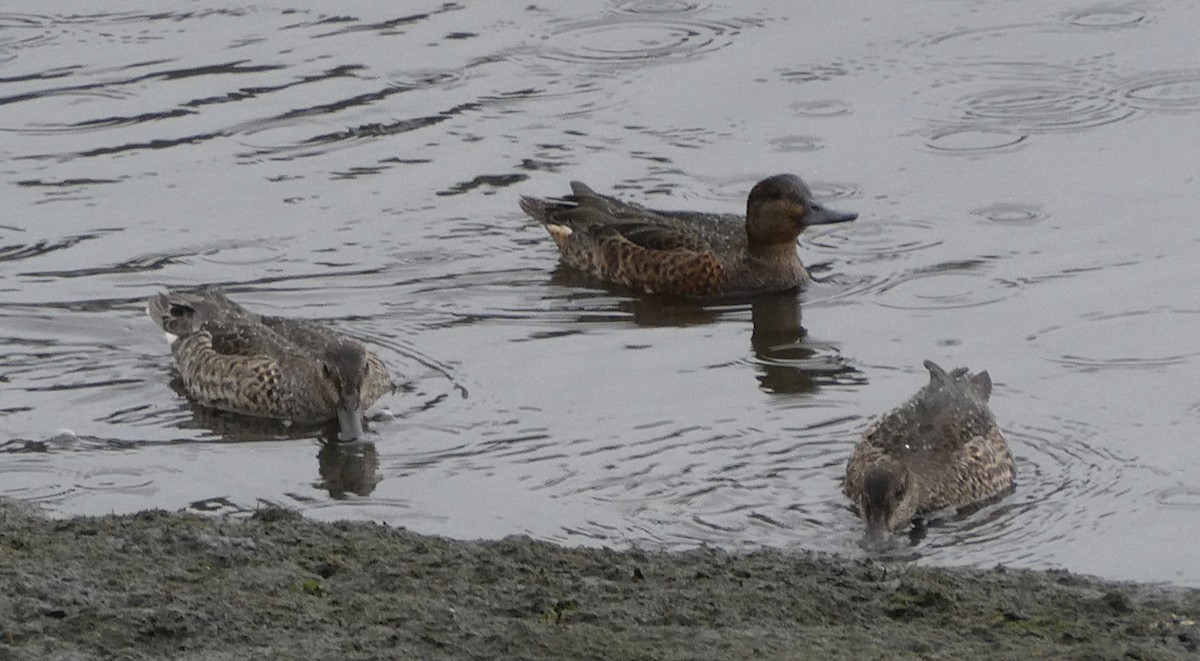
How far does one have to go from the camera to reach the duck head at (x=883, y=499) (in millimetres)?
9055

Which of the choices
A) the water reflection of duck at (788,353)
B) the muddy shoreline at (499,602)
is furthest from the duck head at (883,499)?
the water reflection of duck at (788,353)

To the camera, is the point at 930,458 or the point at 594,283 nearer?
the point at 930,458

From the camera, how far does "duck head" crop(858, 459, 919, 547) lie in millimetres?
9055

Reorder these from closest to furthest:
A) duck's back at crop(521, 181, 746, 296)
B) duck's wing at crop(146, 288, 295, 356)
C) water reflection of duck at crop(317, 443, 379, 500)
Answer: water reflection of duck at crop(317, 443, 379, 500) → duck's wing at crop(146, 288, 295, 356) → duck's back at crop(521, 181, 746, 296)

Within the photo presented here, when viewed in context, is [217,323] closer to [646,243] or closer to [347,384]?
[347,384]

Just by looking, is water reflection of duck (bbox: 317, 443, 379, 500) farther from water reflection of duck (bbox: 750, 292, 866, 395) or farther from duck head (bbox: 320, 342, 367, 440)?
water reflection of duck (bbox: 750, 292, 866, 395)

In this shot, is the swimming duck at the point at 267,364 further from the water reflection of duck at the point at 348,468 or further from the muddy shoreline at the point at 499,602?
the muddy shoreline at the point at 499,602

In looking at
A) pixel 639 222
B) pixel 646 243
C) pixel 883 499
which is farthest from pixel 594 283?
pixel 883 499

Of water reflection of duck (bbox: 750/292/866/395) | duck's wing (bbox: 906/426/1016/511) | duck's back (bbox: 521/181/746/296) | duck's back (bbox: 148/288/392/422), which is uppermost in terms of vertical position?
duck's back (bbox: 521/181/746/296)

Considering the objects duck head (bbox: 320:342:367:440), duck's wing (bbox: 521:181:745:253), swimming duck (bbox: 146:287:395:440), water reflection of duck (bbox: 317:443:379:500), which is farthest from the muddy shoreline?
duck's wing (bbox: 521:181:745:253)

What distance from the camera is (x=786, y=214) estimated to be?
13898 millimetres

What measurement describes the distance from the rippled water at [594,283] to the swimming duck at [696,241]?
0.23 m

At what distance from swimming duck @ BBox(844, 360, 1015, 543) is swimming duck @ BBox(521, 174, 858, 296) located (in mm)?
3435

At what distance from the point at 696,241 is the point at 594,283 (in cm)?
72
